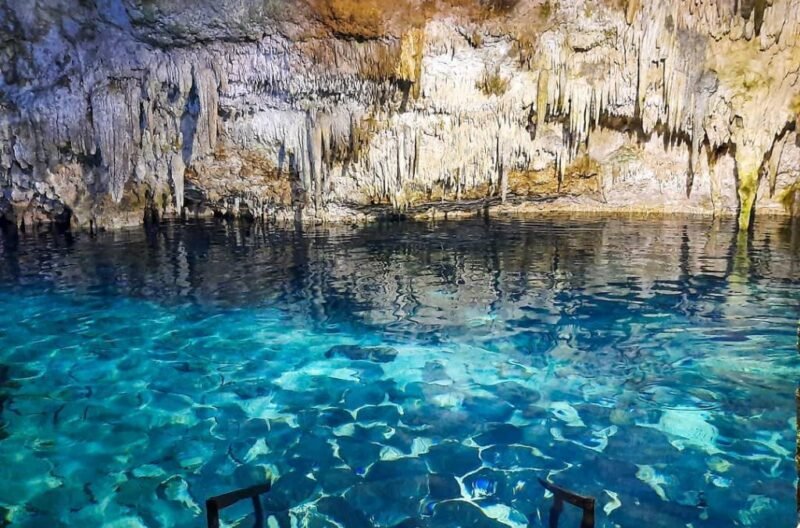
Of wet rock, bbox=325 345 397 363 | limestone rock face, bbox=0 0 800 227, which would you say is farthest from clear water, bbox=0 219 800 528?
limestone rock face, bbox=0 0 800 227

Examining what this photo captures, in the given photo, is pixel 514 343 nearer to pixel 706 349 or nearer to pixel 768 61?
pixel 706 349

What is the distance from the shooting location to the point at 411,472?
4.46m

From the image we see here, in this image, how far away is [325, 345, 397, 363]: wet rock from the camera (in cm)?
675

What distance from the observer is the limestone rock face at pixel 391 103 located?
13.8 meters

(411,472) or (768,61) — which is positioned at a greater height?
(768,61)

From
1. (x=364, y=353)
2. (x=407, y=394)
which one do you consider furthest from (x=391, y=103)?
(x=407, y=394)

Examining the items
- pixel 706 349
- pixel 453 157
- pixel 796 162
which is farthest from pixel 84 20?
pixel 796 162

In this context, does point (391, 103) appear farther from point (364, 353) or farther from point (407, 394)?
point (407, 394)

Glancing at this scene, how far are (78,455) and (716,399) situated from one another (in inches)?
233

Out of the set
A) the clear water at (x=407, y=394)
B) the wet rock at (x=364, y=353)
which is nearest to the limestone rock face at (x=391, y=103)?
the clear water at (x=407, y=394)

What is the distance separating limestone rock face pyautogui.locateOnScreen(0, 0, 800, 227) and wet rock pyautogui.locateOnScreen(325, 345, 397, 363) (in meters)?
9.56

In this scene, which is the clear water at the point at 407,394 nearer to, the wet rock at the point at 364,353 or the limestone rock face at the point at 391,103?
the wet rock at the point at 364,353

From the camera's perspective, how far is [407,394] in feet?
19.0

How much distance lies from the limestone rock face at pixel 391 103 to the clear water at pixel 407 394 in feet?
20.0
